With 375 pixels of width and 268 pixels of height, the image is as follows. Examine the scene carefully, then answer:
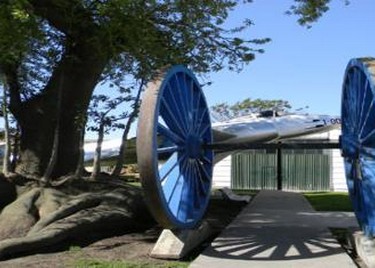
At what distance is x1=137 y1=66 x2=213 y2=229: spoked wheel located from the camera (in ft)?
29.6

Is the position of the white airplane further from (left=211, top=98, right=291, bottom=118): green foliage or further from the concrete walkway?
(left=211, top=98, right=291, bottom=118): green foliage

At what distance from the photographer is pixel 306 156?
3856 centimetres

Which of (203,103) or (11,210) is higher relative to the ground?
(203,103)

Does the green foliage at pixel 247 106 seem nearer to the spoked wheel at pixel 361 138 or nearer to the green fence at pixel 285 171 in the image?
the green fence at pixel 285 171

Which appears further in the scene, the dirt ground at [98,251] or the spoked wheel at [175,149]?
the dirt ground at [98,251]

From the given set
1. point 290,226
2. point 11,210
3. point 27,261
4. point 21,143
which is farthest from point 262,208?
point 27,261

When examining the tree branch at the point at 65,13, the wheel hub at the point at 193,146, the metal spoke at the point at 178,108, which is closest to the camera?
the metal spoke at the point at 178,108

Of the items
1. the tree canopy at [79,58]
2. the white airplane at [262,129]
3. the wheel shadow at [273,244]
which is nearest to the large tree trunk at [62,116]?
the tree canopy at [79,58]

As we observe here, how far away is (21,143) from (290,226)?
5409mm

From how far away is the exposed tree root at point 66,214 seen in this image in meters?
10.4

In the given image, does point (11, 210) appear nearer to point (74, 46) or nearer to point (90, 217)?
point (90, 217)

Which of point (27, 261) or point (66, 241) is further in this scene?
point (66, 241)

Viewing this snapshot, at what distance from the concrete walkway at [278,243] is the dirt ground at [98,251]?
0.52 metres

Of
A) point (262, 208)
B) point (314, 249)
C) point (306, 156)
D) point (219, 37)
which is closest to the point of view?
point (314, 249)
